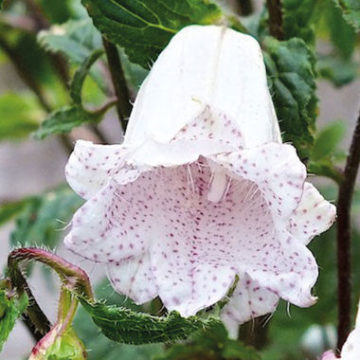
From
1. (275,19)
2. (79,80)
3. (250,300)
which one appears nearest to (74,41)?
(79,80)

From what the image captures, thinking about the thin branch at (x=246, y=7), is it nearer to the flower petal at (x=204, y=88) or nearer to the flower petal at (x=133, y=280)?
the flower petal at (x=204, y=88)

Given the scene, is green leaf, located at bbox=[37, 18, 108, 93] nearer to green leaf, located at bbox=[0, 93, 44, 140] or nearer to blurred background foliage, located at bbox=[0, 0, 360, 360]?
blurred background foliage, located at bbox=[0, 0, 360, 360]

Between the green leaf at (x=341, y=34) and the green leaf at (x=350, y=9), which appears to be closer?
the green leaf at (x=350, y=9)

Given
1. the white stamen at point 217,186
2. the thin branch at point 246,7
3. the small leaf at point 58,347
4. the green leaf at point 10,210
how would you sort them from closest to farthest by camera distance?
the small leaf at point 58,347 < the white stamen at point 217,186 < the thin branch at point 246,7 < the green leaf at point 10,210

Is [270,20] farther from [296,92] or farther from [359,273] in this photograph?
[359,273]

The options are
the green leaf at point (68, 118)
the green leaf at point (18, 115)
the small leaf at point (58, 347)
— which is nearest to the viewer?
the small leaf at point (58, 347)

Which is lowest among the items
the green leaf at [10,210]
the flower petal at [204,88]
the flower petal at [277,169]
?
the green leaf at [10,210]

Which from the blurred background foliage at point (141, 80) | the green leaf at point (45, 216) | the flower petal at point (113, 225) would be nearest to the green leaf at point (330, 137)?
the blurred background foliage at point (141, 80)

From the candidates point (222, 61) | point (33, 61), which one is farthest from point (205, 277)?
point (33, 61)
